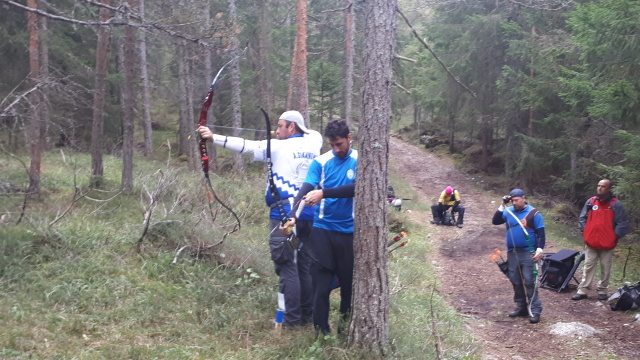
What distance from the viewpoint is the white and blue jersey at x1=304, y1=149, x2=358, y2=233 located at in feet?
16.0

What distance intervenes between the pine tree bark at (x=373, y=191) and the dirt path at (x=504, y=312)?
7.92 ft

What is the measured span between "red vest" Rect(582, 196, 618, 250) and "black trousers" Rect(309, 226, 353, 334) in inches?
223

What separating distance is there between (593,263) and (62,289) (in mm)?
7971

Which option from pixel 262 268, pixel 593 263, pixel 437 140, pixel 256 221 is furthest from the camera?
pixel 437 140

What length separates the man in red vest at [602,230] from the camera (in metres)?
8.56

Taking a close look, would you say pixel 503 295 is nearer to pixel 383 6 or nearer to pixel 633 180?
pixel 633 180

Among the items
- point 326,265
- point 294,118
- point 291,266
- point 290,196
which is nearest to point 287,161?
point 290,196

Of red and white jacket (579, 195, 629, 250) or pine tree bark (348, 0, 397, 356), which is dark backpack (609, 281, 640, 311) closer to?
red and white jacket (579, 195, 629, 250)

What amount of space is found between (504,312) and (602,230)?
2104mm

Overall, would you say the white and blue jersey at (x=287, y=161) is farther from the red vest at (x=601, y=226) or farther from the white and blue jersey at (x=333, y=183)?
the red vest at (x=601, y=226)

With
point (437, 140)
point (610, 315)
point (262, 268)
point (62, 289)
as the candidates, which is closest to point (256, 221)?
point (262, 268)

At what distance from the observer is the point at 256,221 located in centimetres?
1092

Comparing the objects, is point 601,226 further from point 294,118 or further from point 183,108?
point 183,108

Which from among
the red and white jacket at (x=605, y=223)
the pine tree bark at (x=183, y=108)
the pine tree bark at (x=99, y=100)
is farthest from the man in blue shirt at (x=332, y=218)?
the pine tree bark at (x=183, y=108)
